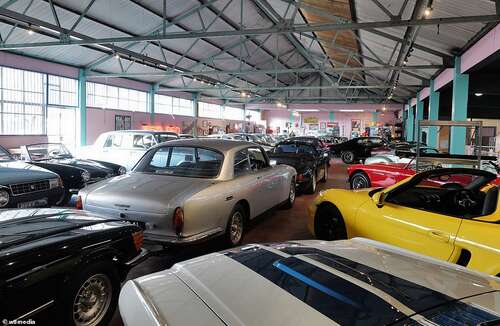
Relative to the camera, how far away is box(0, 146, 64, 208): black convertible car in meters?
5.33

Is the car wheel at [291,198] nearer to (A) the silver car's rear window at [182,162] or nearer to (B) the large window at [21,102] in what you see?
(A) the silver car's rear window at [182,162]

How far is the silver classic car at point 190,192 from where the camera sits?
4.02m

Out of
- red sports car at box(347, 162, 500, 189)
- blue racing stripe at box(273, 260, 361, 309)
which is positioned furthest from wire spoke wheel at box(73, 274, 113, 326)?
red sports car at box(347, 162, 500, 189)

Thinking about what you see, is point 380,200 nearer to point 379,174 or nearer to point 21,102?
point 379,174

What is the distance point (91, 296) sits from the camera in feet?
9.27

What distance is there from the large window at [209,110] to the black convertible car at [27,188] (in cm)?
2837

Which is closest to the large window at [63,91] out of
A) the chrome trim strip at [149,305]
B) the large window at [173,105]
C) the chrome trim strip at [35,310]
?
the large window at [173,105]

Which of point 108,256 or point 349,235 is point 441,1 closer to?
point 349,235

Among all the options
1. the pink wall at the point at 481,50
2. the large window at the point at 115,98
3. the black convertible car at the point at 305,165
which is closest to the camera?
the pink wall at the point at 481,50

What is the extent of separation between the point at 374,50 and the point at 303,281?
16.8 metres

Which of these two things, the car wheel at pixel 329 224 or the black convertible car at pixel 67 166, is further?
the black convertible car at pixel 67 166

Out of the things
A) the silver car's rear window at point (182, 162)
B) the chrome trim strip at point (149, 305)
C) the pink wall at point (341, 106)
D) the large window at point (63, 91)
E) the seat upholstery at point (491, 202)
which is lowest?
the chrome trim strip at point (149, 305)

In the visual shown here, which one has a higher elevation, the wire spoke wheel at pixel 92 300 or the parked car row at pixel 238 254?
the parked car row at pixel 238 254

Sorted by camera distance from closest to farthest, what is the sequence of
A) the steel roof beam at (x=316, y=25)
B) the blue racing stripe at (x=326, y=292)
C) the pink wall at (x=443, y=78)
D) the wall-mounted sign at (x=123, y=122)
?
the blue racing stripe at (x=326, y=292), the steel roof beam at (x=316, y=25), the pink wall at (x=443, y=78), the wall-mounted sign at (x=123, y=122)
